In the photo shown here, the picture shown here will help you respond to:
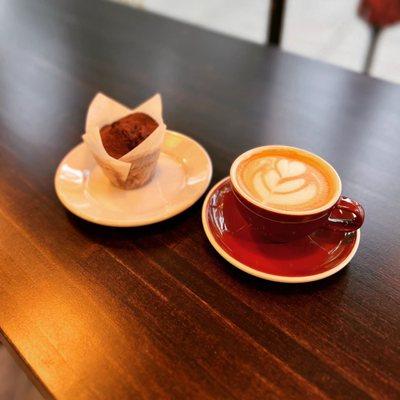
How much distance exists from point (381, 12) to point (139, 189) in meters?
1.56

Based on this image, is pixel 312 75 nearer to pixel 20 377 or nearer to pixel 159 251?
pixel 159 251

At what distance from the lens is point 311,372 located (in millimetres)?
455

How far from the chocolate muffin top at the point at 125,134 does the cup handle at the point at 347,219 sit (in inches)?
12.8

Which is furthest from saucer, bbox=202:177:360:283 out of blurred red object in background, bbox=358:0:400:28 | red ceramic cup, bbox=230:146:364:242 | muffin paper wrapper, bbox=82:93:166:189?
blurred red object in background, bbox=358:0:400:28

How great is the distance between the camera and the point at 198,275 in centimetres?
57

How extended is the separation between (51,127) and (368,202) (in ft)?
2.23

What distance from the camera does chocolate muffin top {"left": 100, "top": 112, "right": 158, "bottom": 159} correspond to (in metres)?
0.65

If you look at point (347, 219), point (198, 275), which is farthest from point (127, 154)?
point (347, 219)

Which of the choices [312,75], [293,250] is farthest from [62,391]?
[312,75]

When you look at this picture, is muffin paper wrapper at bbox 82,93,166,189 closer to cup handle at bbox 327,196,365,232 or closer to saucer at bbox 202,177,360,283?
saucer at bbox 202,177,360,283

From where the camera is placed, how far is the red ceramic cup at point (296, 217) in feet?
1.68

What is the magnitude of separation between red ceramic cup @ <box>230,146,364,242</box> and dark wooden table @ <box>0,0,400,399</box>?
2.6 inches

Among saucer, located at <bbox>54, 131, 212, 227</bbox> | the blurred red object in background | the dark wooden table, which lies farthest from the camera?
the blurred red object in background

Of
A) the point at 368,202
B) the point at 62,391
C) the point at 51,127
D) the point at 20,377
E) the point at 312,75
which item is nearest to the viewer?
the point at 62,391
